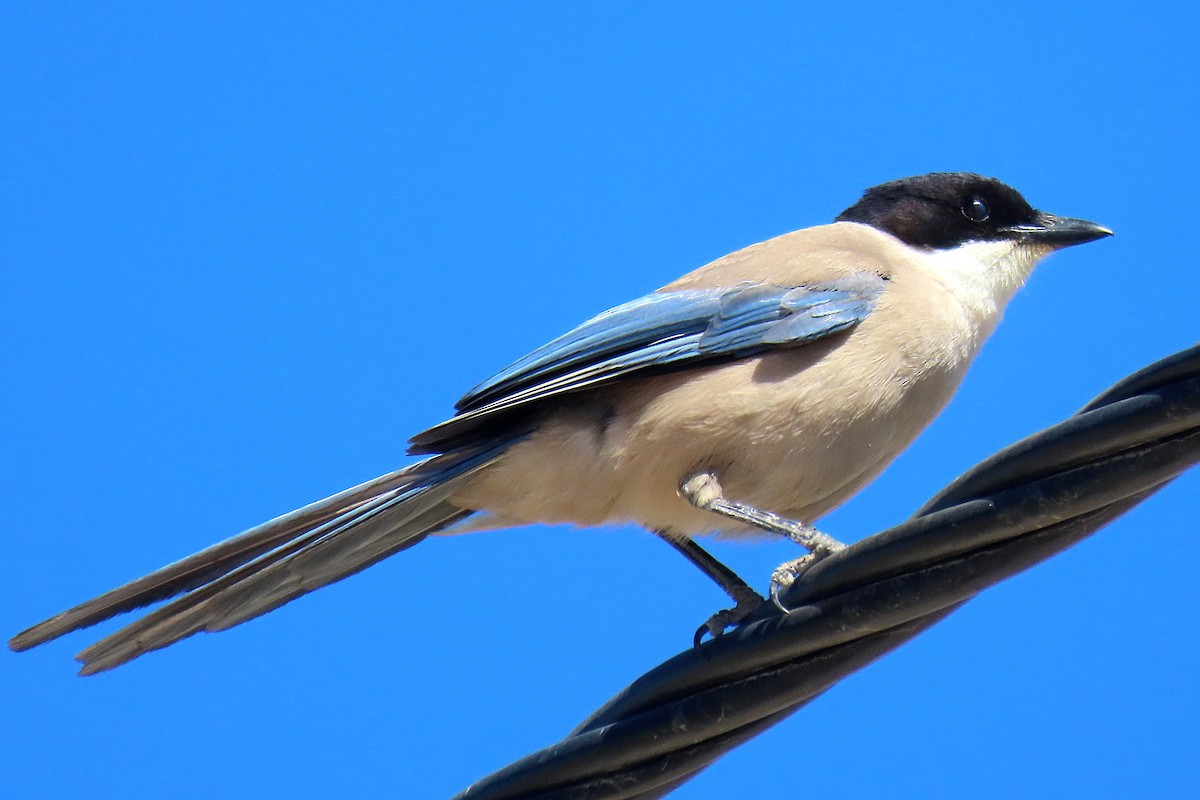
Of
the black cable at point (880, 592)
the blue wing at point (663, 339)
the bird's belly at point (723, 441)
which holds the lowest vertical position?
the black cable at point (880, 592)

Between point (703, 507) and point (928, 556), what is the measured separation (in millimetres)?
1691

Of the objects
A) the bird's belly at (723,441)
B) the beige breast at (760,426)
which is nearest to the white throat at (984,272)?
the beige breast at (760,426)

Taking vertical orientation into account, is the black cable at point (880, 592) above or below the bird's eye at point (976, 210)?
below

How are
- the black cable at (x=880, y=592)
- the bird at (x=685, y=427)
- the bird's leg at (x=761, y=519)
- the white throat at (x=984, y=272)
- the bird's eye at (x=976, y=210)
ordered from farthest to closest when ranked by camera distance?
the bird's eye at (x=976, y=210), the white throat at (x=984, y=272), the bird at (x=685, y=427), the bird's leg at (x=761, y=519), the black cable at (x=880, y=592)

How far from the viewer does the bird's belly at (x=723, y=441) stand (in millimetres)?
3957

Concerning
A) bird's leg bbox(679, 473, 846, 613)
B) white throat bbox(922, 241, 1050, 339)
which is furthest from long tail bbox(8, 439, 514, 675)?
white throat bbox(922, 241, 1050, 339)

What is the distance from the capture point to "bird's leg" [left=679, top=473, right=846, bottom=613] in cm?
337

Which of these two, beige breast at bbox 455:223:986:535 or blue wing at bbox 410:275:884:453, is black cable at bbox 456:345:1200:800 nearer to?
beige breast at bbox 455:223:986:535

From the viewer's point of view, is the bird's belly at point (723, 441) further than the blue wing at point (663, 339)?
No

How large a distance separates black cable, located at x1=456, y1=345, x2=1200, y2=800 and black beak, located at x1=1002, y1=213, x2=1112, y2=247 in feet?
8.75

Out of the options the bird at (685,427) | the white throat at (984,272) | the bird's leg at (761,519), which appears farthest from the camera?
the white throat at (984,272)

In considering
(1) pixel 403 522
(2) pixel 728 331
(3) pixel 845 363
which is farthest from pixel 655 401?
(1) pixel 403 522

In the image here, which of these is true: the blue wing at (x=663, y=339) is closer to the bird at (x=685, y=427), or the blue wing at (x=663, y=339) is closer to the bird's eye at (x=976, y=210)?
the bird at (x=685, y=427)

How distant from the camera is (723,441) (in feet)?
13.0
